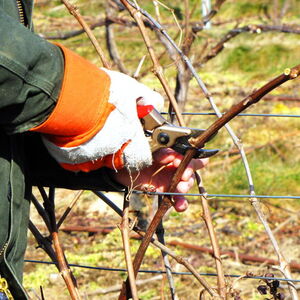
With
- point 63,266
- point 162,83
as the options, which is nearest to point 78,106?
point 162,83

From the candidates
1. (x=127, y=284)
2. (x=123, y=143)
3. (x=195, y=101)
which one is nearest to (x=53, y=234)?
(x=127, y=284)

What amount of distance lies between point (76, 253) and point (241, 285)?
3.69 ft

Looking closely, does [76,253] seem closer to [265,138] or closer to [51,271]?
[51,271]

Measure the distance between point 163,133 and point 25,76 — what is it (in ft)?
1.32

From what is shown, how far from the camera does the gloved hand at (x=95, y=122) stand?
5.35ft

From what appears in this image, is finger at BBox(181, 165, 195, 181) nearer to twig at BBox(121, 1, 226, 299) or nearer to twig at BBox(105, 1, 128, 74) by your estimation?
twig at BBox(121, 1, 226, 299)

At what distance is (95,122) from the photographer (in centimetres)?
166

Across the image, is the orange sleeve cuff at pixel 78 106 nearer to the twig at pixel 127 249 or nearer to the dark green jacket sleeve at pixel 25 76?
the dark green jacket sleeve at pixel 25 76

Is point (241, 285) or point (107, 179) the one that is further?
point (241, 285)

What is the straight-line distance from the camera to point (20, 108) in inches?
62.8

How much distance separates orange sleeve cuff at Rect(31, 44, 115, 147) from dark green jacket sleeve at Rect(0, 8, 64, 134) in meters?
0.02

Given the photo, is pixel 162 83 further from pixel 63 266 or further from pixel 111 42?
pixel 111 42

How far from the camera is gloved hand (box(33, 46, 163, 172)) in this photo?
1631 mm

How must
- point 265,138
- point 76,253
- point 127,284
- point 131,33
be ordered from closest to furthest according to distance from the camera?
point 127,284, point 76,253, point 265,138, point 131,33
